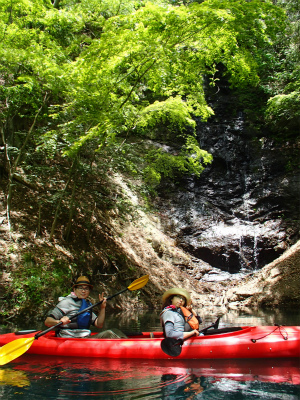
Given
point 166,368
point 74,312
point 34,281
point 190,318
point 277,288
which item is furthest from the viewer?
point 277,288

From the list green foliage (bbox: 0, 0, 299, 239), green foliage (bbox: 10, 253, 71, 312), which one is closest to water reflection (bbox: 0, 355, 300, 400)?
green foliage (bbox: 10, 253, 71, 312)

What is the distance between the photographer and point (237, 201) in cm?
1326

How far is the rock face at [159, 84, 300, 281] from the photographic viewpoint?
11.6 m

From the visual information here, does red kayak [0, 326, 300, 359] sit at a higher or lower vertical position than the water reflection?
higher

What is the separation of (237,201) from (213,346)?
10.3 meters

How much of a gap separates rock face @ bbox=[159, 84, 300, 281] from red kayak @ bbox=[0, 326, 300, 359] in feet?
23.4

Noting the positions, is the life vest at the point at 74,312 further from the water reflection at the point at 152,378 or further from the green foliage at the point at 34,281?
the green foliage at the point at 34,281

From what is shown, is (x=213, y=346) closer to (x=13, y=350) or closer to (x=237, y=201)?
(x=13, y=350)

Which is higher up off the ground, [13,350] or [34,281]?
[34,281]

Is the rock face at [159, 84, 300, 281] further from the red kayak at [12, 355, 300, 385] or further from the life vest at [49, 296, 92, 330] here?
the red kayak at [12, 355, 300, 385]

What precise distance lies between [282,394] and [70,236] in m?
6.63

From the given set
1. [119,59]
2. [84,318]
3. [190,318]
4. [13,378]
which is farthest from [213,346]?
[119,59]

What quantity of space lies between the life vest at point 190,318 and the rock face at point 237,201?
724 cm

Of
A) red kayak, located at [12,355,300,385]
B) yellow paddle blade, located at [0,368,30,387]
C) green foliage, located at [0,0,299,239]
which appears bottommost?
red kayak, located at [12,355,300,385]
